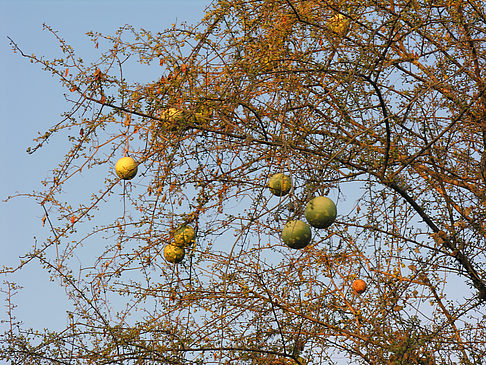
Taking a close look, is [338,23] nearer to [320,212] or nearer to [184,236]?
[320,212]

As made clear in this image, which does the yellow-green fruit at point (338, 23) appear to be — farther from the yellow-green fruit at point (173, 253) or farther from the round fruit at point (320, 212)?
the yellow-green fruit at point (173, 253)

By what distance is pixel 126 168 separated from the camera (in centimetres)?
471

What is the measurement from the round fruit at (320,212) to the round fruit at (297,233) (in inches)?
3.6

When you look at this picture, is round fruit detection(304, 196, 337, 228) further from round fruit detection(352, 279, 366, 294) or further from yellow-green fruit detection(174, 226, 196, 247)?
round fruit detection(352, 279, 366, 294)

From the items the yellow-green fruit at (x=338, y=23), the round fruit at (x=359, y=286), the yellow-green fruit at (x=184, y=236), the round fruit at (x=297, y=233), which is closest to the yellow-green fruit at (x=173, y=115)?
the yellow-green fruit at (x=184, y=236)

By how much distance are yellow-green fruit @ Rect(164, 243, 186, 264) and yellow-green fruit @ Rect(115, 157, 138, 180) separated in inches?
22.3

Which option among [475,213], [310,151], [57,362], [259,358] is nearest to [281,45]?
[310,151]

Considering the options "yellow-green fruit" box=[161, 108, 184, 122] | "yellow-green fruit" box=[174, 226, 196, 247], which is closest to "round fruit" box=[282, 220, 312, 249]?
A: "yellow-green fruit" box=[174, 226, 196, 247]

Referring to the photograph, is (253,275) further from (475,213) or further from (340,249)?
(475,213)

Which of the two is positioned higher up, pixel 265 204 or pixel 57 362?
pixel 265 204

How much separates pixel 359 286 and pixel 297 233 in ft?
4.71

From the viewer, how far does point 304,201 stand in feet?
13.5

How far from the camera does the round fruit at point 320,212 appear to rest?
13.5 feet

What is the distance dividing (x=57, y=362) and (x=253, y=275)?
156cm
